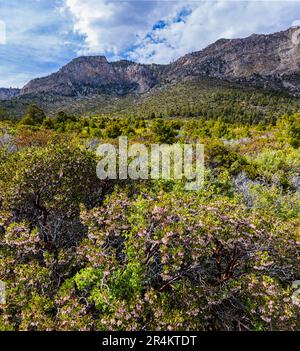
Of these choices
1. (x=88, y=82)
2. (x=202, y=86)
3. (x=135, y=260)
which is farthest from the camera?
(x=88, y=82)

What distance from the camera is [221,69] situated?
16012 centimetres

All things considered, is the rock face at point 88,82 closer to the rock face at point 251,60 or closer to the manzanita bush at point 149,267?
the rock face at point 251,60

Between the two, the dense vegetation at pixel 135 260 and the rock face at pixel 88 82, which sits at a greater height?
the rock face at pixel 88 82

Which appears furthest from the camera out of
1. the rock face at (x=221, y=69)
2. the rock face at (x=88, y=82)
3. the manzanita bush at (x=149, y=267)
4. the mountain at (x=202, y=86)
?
the rock face at (x=88, y=82)

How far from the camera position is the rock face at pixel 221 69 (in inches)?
5674

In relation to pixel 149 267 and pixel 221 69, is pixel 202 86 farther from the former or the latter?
pixel 149 267

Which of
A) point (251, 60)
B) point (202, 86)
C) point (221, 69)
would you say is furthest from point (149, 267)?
point (251, 60)

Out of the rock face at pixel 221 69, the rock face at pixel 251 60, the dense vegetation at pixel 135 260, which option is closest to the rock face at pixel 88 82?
the rock face at pixel 221 69

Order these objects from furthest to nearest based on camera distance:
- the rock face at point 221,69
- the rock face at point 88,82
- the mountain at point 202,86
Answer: the rock face at point 88,82, the rock face at point 221,69, the mountain at point 202,86

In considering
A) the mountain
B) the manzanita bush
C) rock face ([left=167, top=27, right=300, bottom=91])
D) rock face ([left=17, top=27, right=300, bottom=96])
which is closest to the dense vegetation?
the manzanita bush

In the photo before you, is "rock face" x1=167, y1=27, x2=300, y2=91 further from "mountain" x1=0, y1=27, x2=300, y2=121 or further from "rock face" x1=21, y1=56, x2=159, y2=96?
"rock face" x1=21, y1=56, x2=159, y2=96

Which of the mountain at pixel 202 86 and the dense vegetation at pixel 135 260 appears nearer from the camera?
the dense vegetation at pixel 135 260
